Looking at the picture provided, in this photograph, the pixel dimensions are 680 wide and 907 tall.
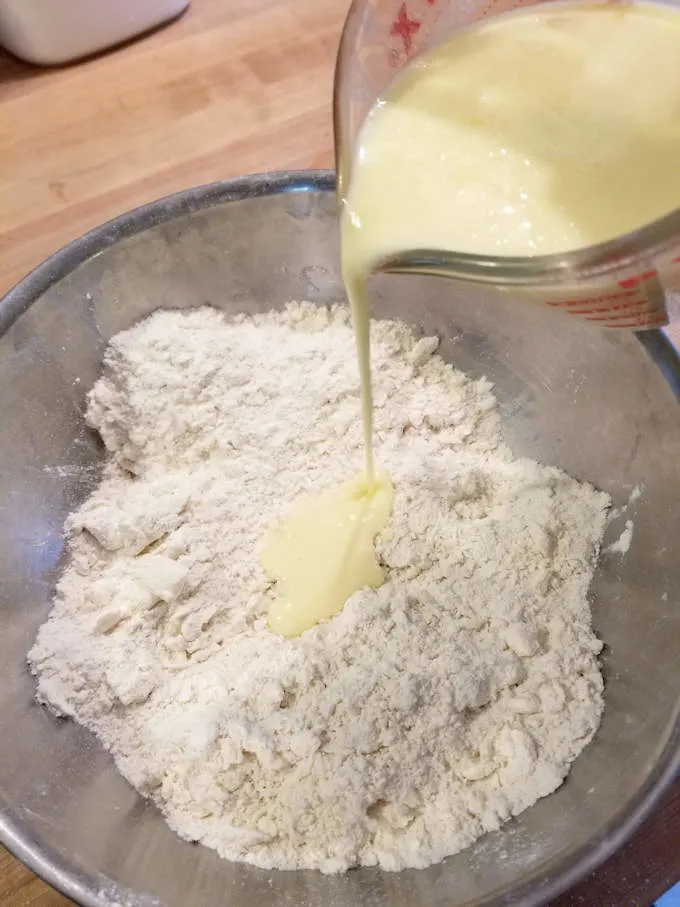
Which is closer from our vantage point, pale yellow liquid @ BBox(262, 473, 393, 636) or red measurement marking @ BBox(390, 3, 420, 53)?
red measurement marking @ BBox(390, 3, 420, 53)

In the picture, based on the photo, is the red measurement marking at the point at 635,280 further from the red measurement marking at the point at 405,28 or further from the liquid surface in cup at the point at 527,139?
the red measurement marking at the point at 405,28

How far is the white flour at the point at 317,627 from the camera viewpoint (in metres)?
0.85

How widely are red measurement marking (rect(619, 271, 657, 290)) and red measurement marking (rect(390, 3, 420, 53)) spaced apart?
349 mm

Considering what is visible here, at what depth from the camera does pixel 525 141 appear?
713 millimetres

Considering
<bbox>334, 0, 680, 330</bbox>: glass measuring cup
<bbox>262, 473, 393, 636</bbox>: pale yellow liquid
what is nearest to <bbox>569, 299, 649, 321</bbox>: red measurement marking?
<bbox>334, 0, 680, 330</bbox>: glass measuring cup

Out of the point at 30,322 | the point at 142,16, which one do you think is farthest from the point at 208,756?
the point at 142,16

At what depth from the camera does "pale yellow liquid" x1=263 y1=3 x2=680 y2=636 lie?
665 millimetres

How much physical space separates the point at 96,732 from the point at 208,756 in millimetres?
137

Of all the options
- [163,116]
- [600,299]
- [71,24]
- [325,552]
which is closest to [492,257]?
[600,299]

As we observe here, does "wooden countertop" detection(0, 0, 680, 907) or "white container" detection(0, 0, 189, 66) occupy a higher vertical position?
"white container" detection(0, 0, 189, 66)

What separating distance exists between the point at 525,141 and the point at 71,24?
3.22 ft

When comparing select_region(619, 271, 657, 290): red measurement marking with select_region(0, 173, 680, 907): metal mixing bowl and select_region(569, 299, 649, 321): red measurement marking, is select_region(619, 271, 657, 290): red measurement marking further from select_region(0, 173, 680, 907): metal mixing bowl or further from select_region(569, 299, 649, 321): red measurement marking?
select_region(0, 173, 680, 907): metal mixing bowl

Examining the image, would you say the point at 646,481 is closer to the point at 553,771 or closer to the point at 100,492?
the point at 553,771

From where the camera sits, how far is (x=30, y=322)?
100 centimetres
